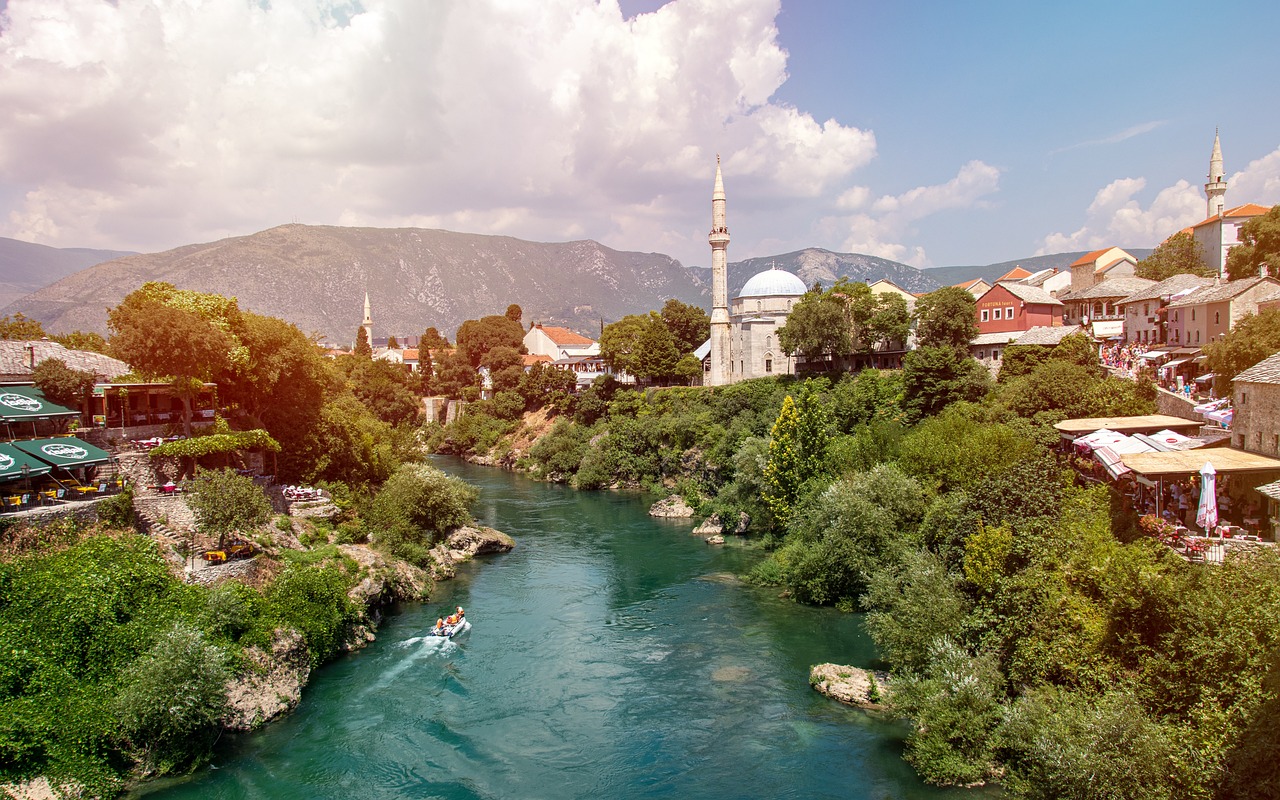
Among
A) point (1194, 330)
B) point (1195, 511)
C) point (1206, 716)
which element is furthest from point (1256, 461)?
point (1194, 330)

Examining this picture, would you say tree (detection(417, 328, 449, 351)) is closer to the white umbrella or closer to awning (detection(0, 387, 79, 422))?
awning (detection(0, 387, 79, 422))

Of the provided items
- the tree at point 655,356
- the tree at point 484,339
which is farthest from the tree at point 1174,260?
the tree at point 484,339

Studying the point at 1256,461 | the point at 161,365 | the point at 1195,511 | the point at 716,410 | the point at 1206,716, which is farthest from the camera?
the point at 716,410

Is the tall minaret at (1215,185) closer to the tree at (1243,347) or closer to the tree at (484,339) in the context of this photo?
the tree at (1243,347)

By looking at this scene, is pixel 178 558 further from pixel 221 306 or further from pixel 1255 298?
pixel 1255 298

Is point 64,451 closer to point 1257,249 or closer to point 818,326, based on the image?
point 818,326

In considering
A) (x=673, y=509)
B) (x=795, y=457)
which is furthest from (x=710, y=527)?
(x=795, y=457)
